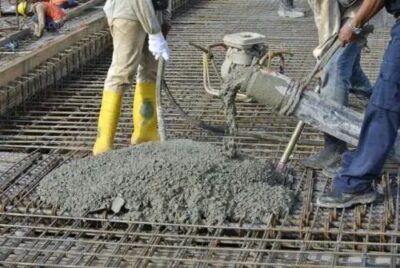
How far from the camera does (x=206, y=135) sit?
5.45m

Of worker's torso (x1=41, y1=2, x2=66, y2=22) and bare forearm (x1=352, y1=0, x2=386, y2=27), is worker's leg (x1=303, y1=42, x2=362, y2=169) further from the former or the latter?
worker's torso (x1=41, y1=2, x2=66, y2=22)

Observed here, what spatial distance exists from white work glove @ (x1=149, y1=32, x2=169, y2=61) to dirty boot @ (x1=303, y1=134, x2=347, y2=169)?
1.03 m

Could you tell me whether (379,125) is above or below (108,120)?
above

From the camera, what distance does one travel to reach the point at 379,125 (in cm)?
401

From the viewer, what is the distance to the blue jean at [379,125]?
157 inches

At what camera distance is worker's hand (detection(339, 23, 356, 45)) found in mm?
4113

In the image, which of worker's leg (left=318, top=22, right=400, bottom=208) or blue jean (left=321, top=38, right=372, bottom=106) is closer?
worker's leg (left=318, top=22, right=400, bottom=208)

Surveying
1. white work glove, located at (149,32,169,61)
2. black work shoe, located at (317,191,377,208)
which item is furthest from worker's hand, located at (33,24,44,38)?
black work shoe, located at (317,191,377,208)

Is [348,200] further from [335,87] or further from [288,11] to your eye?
[288,11]

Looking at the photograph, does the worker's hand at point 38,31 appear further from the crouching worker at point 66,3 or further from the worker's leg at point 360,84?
the worker's leg at point 360,84

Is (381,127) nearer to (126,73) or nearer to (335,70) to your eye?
(335,70)

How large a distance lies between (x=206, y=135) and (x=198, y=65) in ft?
6.40

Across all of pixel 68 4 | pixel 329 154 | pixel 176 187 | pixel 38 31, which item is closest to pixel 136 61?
pixel 176 187

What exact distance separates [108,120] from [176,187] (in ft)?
3.38
